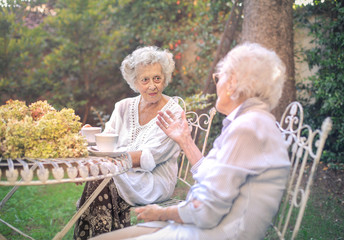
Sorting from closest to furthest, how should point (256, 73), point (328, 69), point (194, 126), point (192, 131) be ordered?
1. point (256, 73)
2. point (194, 126)
3. point (192, 131)
4. point (328, 69)

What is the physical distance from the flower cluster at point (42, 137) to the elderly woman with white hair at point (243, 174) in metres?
0.60

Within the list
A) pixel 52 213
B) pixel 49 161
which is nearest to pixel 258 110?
pixel 49 161

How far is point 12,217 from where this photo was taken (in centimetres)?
352

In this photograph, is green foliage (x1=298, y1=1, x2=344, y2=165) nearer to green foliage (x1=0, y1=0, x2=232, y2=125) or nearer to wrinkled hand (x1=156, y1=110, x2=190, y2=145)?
green foliage (x1=0, y1=0, x2=232, y2=125)

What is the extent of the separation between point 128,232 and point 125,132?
3.81ft

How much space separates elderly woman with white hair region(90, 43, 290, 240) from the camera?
1.32 metres

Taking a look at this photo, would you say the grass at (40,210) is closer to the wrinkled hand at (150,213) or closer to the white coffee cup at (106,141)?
the white coffee cup at (106,141)

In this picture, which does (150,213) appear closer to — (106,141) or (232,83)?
(106,141)

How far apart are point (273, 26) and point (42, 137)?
3.20 meters

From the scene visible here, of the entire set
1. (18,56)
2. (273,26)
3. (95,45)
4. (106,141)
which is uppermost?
(273,26)

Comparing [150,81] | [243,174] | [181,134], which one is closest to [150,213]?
[243,174]

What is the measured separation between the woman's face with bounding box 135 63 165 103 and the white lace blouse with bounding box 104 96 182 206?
13 centimetres

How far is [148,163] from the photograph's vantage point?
7.30 feet

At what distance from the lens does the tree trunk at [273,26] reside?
12.9ft
